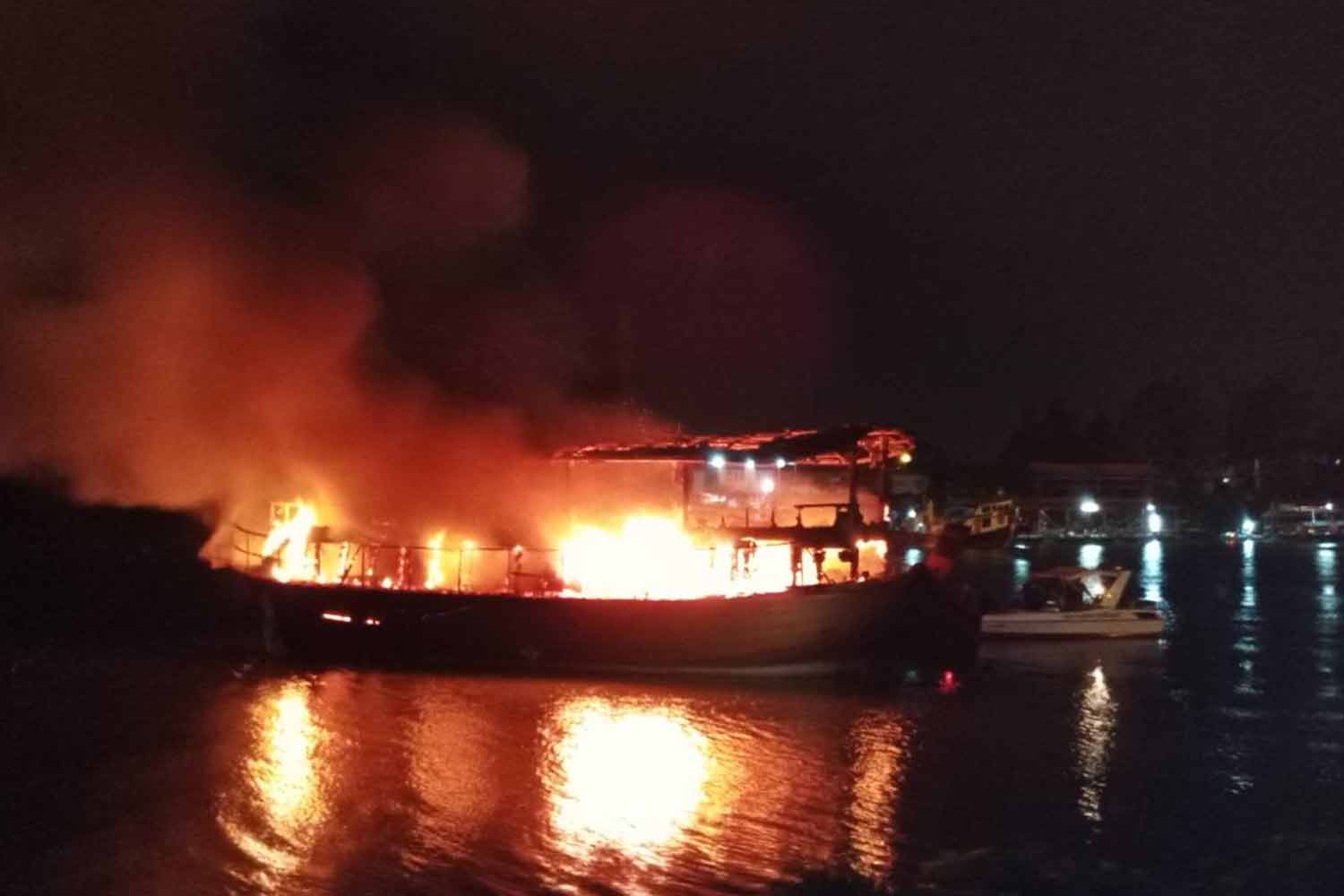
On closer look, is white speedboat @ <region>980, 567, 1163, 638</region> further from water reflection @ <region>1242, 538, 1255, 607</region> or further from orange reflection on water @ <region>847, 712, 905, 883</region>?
water reflection @ <region>1242, 538, 1255, 607</region>

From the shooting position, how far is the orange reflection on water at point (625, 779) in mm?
11617

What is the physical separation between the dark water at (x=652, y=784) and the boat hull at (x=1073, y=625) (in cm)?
557

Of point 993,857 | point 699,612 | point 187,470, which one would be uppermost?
point 187,470

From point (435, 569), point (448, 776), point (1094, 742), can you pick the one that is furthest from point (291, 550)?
point (1094, 742)

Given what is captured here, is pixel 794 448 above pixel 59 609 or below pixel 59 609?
above

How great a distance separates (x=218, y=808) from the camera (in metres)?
12.6

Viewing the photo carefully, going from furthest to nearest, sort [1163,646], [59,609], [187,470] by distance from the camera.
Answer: [59,609] < [1163,646] < [187,470]

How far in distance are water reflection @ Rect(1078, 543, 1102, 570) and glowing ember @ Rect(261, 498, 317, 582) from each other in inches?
1685

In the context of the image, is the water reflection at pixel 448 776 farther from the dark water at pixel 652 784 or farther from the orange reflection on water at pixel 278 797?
the orange reflection on water at pixel 278 797

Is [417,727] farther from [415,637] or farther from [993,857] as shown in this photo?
[993,857]

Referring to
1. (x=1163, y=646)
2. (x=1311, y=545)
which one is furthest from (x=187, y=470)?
(x=1311, y=545)

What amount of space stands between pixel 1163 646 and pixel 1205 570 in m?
37.8

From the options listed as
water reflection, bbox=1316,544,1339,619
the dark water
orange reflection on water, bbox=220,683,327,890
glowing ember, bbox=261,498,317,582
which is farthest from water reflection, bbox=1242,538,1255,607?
orange reflection on water, bbox=220,683,327,890

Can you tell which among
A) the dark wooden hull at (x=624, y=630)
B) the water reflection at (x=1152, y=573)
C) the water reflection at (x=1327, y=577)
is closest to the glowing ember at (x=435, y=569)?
the dark wooden hull at (x=624, y=630)
